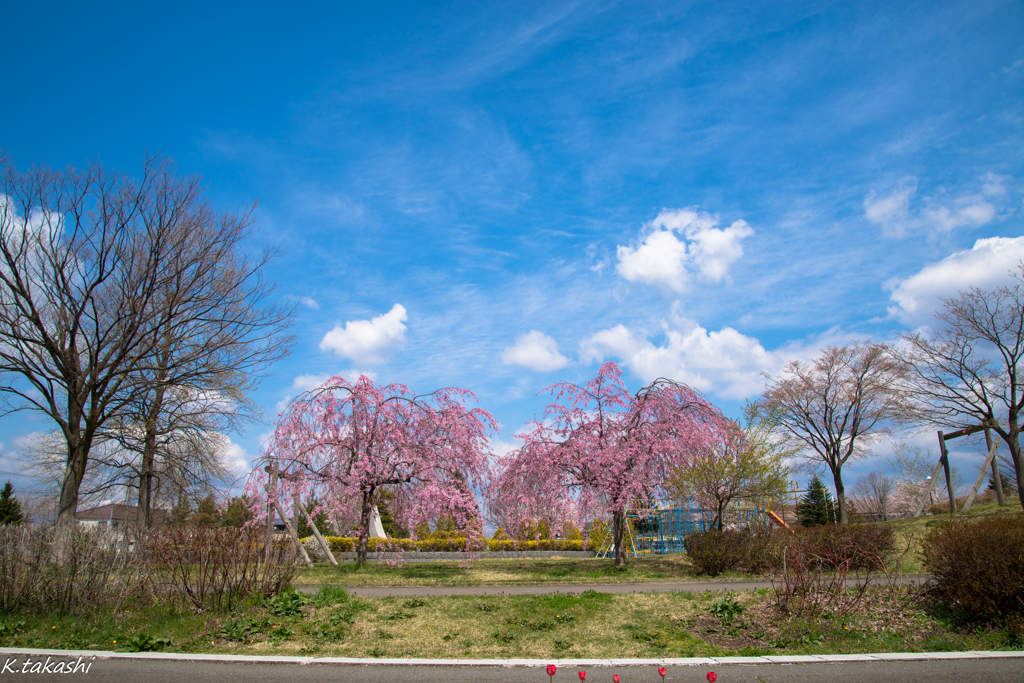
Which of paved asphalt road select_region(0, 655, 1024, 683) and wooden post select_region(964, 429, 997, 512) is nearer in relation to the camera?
paved asphalt road select_region(0, 655, 1024, 683)

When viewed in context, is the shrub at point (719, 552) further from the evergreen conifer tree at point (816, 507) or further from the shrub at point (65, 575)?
the evergreen conifer tree at point (816, 507)

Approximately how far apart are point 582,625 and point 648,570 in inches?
376

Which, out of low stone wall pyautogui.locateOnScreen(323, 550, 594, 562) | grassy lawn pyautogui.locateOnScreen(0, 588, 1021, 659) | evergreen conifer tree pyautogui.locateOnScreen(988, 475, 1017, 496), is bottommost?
low stone wall pyautogui.locateOnScreen(323, 550, 594, 562)

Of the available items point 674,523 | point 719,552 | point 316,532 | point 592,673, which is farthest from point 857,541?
point 674,523

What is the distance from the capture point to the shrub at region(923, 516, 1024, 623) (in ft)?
23.5

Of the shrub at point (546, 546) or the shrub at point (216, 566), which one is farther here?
the shrub at point (546, 546)

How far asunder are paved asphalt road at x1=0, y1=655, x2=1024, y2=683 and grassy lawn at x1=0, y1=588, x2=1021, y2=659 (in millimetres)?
626

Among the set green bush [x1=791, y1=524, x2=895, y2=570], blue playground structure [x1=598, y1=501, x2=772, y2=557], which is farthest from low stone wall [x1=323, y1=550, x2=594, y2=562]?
green bush [x1=791, y1=524, x2=895, y2=570]

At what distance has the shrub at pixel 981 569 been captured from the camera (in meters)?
7.17

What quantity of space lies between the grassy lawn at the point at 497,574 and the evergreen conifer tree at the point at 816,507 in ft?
75.2

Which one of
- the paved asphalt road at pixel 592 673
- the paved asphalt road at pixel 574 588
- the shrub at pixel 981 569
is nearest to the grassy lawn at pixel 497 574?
the paved asphalt road at pixel 574 588

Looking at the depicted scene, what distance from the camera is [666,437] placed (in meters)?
17.7

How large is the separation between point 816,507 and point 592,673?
38.6m

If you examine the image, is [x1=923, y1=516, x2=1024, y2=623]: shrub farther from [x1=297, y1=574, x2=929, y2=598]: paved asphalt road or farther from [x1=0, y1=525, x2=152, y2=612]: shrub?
[x1=0, y1=525, x2=152, y2=612]: shrub
